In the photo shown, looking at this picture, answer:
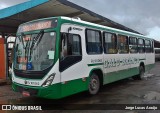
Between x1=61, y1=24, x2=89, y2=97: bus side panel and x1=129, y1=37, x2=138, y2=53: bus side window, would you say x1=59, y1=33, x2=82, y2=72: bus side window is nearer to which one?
x1=61, y1=24, x2=89, y2=97: bus side panel

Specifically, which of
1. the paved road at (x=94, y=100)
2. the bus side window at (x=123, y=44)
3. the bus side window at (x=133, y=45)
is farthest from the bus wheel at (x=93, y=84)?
the bus side window at (x=133, y=45)

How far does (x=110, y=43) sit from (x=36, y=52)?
13.5ft

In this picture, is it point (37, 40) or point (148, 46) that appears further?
point (148, 46)

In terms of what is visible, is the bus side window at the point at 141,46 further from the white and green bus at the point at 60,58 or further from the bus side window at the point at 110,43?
the white and green bus at the point at 60,58

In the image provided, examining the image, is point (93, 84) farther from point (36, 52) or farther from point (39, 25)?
point (39, 25)

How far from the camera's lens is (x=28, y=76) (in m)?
7.24

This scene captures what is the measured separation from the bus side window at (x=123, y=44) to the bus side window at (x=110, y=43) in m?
0.50

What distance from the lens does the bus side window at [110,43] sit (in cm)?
989

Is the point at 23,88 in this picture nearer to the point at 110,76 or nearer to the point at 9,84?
the point at 110,76

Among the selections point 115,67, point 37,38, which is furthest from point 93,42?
point 37,38

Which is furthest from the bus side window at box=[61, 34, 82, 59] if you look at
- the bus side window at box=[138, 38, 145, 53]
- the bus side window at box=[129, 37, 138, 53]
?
the bus side window at box=[138, 38, 145, 53]

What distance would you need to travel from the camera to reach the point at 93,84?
29.5ft

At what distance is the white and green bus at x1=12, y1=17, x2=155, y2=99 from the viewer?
6.94 metres

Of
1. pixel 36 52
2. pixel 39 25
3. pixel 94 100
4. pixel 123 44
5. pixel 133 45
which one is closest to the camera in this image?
pixel 36 52
